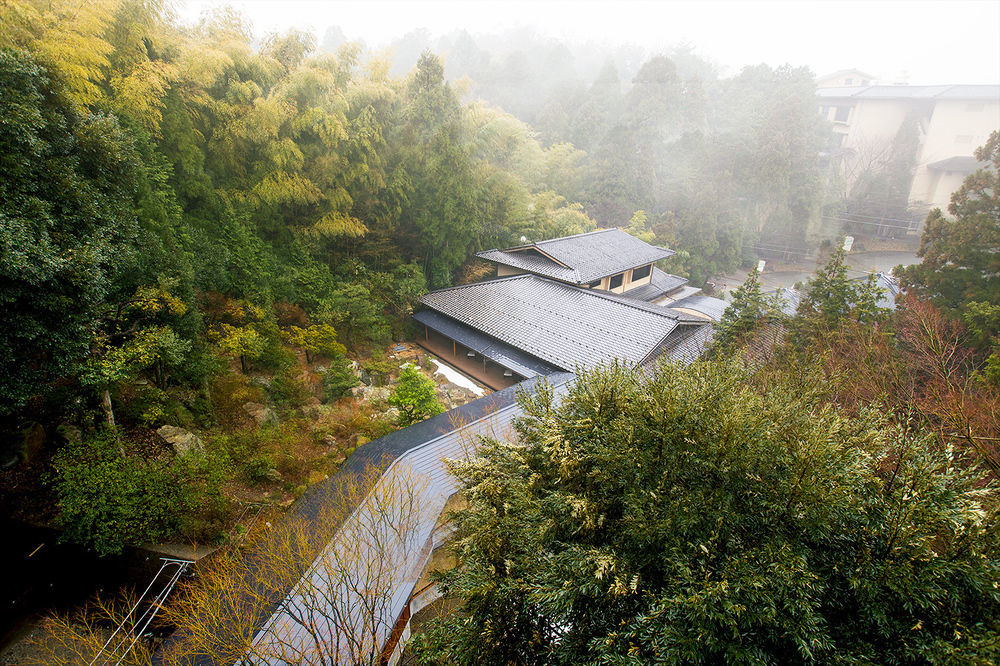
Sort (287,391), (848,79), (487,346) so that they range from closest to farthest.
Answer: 1. (287,391)
2. (487,346)
3. (848,79)

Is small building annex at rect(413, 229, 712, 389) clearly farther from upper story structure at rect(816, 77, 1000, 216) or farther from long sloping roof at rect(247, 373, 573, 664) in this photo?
upper story structure at rect(816, 77, 1000, 216)

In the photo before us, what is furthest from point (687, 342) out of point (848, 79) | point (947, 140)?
point (848, 79)

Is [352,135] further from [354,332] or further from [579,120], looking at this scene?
[579,120]

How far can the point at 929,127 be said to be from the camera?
1307 inches

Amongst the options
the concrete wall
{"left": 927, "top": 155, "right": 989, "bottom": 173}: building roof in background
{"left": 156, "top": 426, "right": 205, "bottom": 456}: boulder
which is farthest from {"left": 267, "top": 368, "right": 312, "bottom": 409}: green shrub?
{"left": 927, "top": 155, "right": 989, "bottom": 173}: building roof in background

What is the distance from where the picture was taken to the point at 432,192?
18.2 meters

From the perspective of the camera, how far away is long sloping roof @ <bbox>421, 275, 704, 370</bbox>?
12844 mm

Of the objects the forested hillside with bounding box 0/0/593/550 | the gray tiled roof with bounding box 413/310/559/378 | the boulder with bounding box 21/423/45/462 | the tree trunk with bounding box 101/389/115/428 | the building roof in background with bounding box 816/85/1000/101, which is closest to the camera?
the forested hillside with bounding box 0/0/593/550

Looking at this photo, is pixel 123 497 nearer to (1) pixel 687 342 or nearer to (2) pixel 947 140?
(1) pixel 687 342

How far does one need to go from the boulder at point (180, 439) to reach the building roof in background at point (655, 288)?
17790 millimetres

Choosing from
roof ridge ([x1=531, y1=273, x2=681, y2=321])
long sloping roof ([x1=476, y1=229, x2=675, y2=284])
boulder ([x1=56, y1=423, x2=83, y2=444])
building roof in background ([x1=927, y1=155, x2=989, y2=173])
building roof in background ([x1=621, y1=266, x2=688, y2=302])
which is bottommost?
building roof in background ([x1=621, y1=266, x2=688, y2=302])

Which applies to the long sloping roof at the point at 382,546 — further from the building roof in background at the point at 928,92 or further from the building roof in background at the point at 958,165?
the building roof in background at the point at 928,92

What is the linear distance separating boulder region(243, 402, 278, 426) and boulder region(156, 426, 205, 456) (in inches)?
56.7

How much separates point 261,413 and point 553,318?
9.48m
